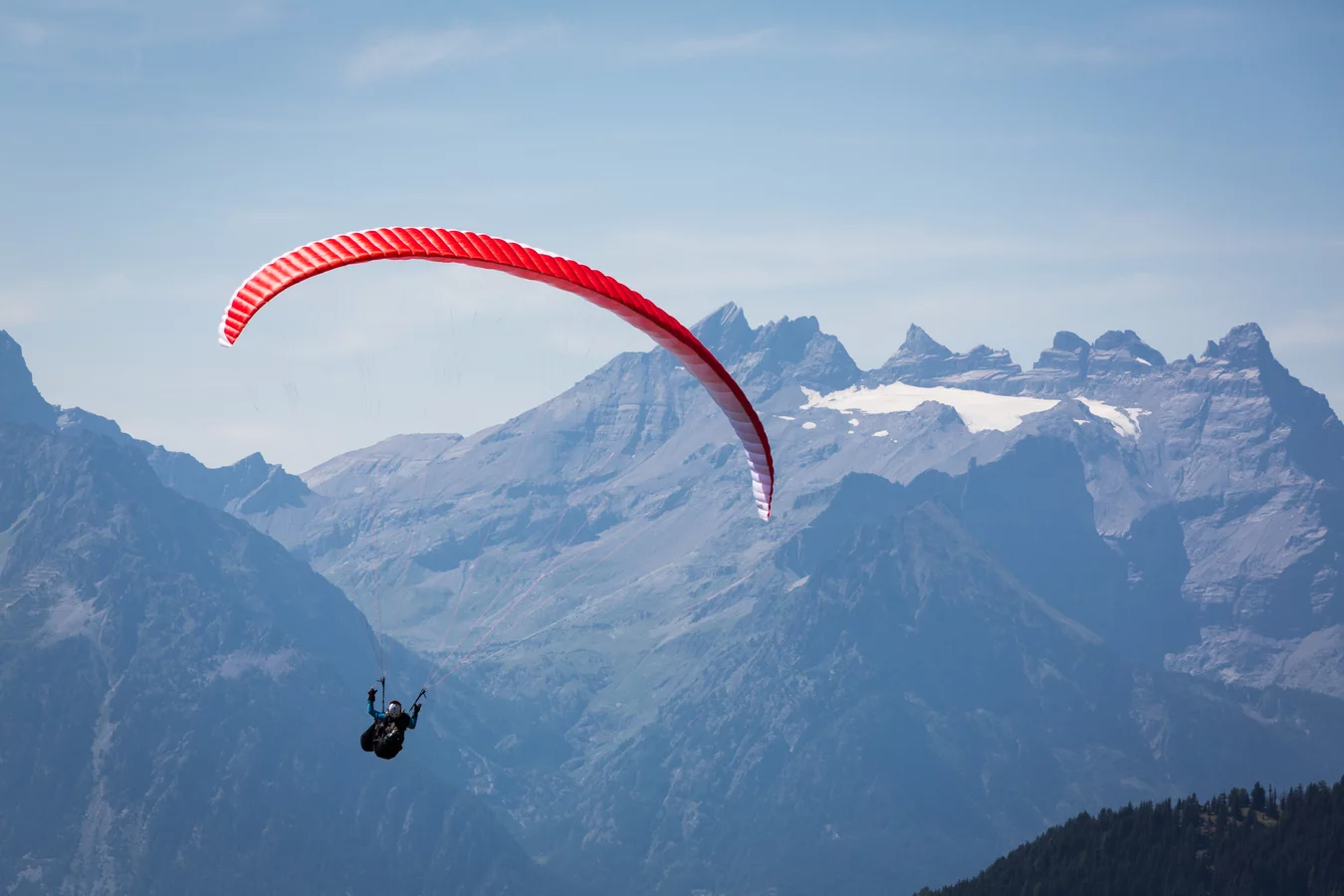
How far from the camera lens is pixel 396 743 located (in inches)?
1951

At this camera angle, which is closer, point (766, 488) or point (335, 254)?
point (335, 254)

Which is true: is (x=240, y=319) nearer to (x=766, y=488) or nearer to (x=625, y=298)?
(x=625, y=298)

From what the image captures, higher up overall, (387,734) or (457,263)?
(457,263)

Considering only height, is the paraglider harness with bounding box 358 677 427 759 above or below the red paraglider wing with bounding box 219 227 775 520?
below

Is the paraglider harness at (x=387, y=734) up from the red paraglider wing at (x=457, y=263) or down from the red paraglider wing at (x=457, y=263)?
down

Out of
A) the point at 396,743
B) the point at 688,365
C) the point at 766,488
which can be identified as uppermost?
the point at 688,365

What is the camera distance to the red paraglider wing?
48.5 metres

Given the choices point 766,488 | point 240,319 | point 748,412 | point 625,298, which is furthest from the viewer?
point 766,488

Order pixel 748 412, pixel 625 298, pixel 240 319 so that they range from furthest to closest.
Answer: pixel 748 412 → pixel 625 298 → pixel 240 319

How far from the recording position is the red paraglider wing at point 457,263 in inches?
1909

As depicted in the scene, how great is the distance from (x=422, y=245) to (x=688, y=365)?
11855 mm

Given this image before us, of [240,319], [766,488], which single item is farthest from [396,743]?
[766,488]

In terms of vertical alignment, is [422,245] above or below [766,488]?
above

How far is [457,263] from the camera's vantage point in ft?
164
